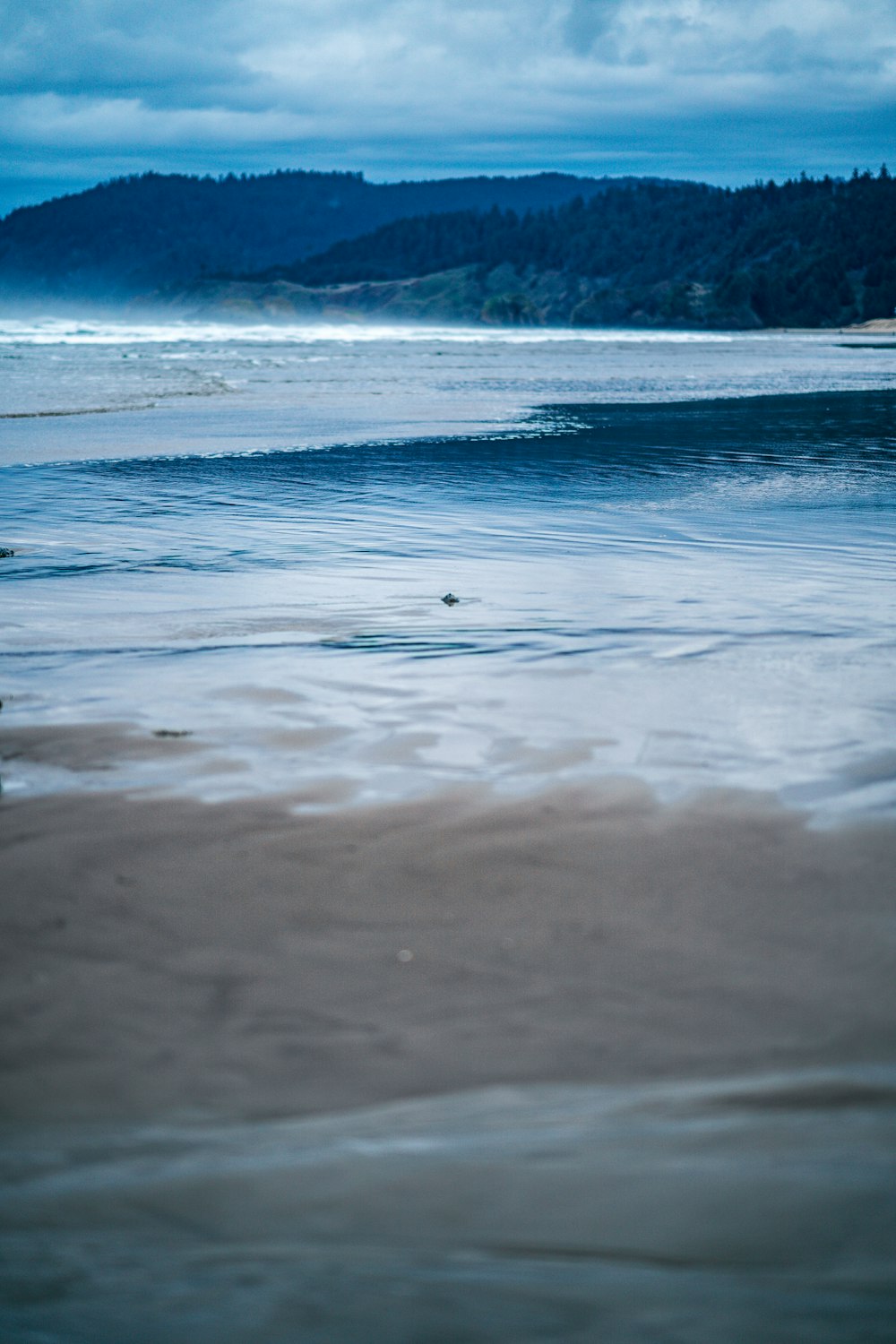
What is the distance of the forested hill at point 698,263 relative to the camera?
412 feet

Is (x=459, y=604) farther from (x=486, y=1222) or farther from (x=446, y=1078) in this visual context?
(x=486, y=1222)

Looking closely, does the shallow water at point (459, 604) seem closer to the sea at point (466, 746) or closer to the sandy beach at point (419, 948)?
the sea at point (466, 746)

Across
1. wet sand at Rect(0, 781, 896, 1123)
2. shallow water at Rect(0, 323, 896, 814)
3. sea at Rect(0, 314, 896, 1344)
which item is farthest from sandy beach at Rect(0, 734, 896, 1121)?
shallow water at Rect(0, 323, 896, 814)

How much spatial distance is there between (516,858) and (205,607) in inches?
136

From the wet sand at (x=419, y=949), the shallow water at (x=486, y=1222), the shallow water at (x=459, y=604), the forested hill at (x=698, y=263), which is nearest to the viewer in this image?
the shallow water at (x=486, y=1222)

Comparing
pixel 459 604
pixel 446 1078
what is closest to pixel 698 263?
pixel 459 604

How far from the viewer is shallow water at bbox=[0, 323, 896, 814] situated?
13.2 ft

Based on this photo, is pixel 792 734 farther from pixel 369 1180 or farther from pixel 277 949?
pixel 369 1180

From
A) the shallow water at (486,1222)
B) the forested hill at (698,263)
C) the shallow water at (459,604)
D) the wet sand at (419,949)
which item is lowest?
the shallow water at (486,1222)

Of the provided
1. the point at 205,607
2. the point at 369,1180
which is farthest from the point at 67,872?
the point at 205,607

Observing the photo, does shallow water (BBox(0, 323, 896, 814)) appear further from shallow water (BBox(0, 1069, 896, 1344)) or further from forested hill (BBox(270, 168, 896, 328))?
forested hill (BBox(270, 168, 896, 328))

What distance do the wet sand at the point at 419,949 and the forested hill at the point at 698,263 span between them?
126720 millimetres

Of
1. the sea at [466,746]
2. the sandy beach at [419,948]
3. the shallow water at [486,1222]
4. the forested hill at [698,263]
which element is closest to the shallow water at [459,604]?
the sea at [466,746]

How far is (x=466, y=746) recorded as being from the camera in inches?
161
